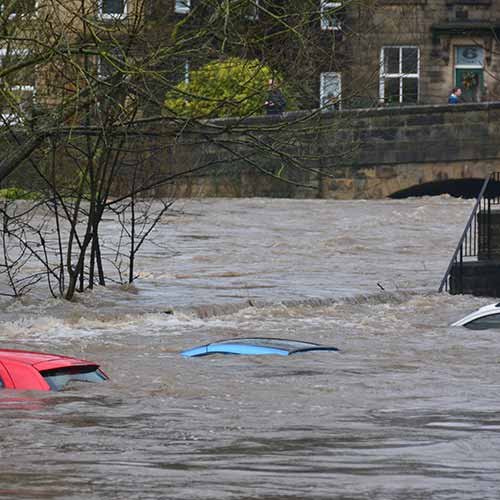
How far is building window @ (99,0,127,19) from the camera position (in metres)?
20.7

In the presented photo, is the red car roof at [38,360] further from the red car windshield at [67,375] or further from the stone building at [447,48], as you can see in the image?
the stone building at [447,48]

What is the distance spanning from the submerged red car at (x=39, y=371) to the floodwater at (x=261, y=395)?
10 cm

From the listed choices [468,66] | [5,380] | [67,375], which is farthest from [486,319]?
[468,66]

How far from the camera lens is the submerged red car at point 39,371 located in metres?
11.9

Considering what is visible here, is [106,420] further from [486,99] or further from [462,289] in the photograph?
[486,99]

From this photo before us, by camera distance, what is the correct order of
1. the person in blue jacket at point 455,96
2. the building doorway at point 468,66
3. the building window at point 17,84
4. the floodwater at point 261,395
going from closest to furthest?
the floodwater at point 261,395 → the building window at point 17,84 → the person in blue jacket at point 455,96 → the building doorway at point 468,66

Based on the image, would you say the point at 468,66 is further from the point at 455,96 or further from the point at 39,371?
the point at 39,371

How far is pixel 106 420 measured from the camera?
12.2m

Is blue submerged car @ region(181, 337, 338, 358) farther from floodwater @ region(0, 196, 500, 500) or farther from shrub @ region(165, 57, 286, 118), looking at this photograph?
shrub @ region(165, 57, 286, 118)

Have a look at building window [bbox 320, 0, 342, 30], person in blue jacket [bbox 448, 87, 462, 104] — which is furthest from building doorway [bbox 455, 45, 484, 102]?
building window [bbox 320, 0, 342, 30]

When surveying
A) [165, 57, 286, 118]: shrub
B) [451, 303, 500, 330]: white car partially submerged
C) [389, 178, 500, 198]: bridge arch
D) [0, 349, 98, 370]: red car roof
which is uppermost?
[165, 57, 286, 118]: shrub

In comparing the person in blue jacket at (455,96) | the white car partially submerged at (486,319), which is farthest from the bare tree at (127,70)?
the person in blue jacket at (455,96)

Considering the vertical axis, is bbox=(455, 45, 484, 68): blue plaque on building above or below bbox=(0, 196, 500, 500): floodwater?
above

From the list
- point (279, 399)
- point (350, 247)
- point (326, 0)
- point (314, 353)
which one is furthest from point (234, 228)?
point (279, 399)
